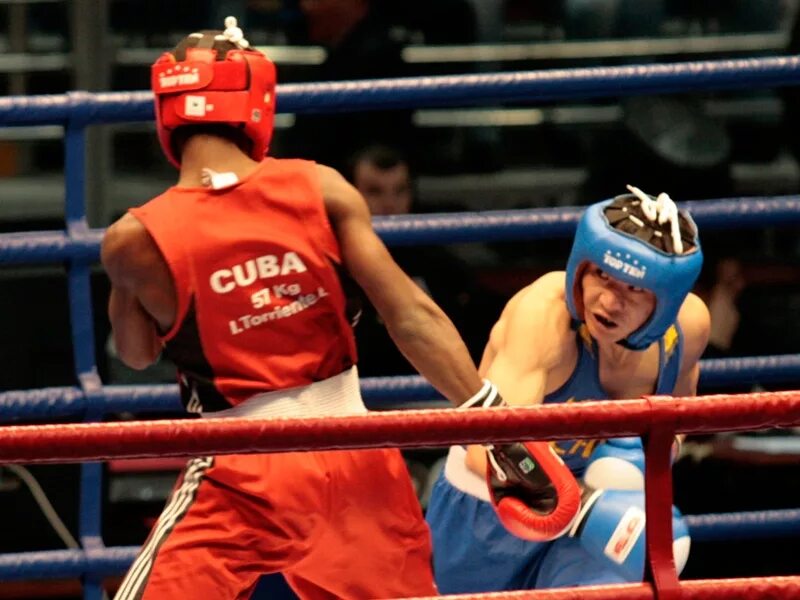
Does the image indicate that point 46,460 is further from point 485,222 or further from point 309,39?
point 309,39

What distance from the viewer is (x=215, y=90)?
2.65 m

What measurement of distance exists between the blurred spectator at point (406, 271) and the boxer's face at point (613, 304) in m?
1.07

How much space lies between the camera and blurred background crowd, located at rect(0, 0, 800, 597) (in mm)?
4270

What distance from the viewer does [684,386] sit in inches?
128

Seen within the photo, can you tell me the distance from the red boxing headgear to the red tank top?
94 millimetres

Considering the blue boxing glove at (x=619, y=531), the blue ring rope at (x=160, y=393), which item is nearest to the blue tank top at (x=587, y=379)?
the blue boxing glove at (x=619, y=531)

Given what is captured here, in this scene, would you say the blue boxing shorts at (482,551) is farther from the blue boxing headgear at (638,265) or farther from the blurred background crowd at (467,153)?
the blurred background crowd at (467,153)

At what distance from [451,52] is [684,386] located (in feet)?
5.53

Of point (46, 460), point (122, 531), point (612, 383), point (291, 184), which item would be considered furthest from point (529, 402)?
point (122, 531)

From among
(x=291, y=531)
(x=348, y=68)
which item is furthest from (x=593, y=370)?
(x=348, y=68)

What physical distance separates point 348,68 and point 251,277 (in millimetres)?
1893

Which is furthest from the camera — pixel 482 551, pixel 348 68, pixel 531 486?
pixel 348 68

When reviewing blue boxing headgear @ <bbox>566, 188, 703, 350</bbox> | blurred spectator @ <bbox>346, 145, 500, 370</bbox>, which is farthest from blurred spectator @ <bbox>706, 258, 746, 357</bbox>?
blue boxing headgear @ <bbox>566, 188, 703, 350</bbox>

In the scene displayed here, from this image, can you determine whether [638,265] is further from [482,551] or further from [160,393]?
[160,393]
